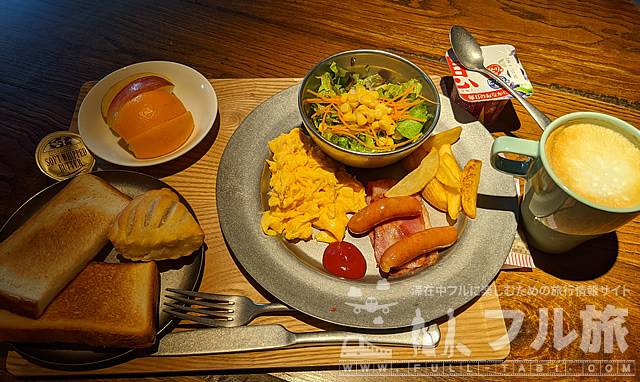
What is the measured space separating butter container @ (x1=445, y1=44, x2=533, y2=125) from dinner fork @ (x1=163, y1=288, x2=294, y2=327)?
5.26 ft

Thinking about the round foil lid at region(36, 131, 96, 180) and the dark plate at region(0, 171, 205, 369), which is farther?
the round foil lid at region(36, 131, 96, 180)

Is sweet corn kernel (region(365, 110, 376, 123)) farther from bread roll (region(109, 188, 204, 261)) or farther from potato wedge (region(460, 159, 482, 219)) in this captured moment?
bread roll (region(109, 188, 204, 261))

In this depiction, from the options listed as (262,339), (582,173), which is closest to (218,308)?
(262,339)

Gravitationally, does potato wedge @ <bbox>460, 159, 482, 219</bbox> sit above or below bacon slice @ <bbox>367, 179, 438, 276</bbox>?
above

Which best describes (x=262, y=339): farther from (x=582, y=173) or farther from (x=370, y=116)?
(x=582, y=173)

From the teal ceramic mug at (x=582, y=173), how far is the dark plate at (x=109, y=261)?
1.53 m

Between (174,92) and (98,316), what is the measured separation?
146 cm

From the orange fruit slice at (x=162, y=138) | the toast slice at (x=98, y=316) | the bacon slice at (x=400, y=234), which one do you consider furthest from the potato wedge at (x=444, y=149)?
the toast slice at (x=98, y=316)

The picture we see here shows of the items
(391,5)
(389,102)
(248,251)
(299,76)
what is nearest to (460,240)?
(389,102)

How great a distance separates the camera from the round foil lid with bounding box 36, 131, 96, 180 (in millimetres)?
2285

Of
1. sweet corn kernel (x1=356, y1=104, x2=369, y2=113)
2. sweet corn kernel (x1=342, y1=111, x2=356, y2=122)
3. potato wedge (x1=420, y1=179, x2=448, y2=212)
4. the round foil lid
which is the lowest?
the round foil lid

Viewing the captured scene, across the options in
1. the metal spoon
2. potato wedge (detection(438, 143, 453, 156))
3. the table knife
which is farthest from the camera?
the metal spoon

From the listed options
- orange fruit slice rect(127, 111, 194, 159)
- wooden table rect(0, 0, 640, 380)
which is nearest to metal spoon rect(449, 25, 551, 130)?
wooden table rect(0, 0, 640, 380)

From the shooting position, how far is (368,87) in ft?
7.30
